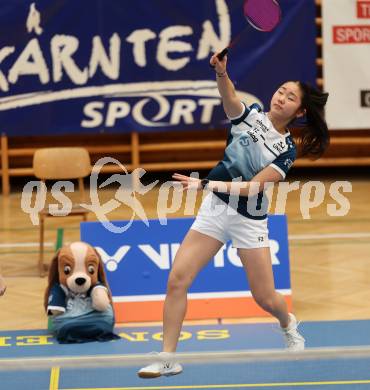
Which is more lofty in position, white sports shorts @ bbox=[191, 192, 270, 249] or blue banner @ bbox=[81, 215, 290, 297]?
white sports shorts @ bbox=[191, 192, 270, 249]

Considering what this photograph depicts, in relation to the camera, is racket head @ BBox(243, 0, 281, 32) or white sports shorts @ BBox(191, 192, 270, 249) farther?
racket head @ BBox(243, 0, 281, 32)

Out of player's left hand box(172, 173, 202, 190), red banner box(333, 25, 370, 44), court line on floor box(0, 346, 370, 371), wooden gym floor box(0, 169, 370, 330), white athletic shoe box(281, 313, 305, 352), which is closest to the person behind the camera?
court line on floor box(0, 346, 370, 371)

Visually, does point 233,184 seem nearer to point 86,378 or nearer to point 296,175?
point 86,378

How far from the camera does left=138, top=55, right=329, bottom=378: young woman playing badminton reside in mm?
5445

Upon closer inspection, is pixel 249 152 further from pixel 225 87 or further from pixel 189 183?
pixel 189 183

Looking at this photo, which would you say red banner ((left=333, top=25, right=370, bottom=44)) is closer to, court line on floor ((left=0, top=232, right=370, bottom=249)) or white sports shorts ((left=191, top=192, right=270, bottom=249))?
court line on floor ((left=0, top=232, right=370, bottom=249))

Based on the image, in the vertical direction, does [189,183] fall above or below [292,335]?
above

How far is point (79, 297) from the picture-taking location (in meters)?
6.92

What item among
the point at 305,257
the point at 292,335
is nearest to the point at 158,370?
the point at 292,335

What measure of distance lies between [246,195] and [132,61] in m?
6.84

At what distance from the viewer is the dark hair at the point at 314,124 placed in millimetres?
5586

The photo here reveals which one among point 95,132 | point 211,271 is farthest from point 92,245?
point 95,132

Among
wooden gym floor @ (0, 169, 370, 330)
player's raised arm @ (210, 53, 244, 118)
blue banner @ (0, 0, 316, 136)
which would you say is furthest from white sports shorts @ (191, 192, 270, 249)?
blue banner @ (0, 0, 316, 136)

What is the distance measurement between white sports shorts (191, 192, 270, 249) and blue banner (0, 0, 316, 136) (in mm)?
6557
